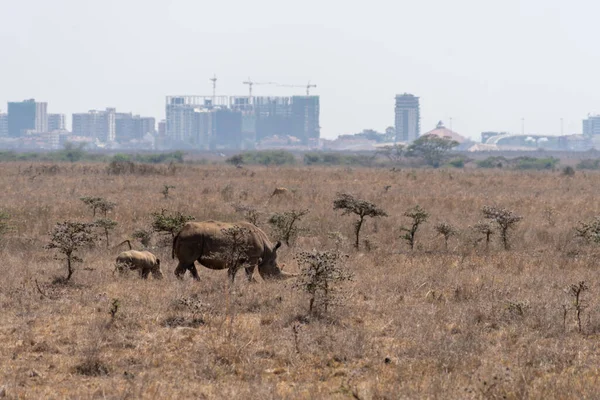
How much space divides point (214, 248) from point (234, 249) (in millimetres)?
579

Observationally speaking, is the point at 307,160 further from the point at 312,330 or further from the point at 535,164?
the point at 312,330

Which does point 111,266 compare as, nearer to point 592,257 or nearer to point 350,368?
point 350,368

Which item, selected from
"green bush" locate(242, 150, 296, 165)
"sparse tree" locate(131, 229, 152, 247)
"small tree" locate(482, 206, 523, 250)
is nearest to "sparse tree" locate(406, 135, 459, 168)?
"green bush" locate(242, 150, 296, 165)

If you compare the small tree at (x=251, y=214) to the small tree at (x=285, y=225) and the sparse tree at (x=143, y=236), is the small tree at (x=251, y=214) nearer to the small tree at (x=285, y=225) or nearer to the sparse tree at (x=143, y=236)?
the small tree at (x=285, y=225)

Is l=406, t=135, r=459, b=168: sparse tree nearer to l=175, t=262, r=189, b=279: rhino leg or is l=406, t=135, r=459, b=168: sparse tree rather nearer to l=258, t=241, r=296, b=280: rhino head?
l=258, t=241, r=296, b=280: rhino head

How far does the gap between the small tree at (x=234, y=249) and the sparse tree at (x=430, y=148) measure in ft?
329

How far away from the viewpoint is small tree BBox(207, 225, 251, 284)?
13.7 m

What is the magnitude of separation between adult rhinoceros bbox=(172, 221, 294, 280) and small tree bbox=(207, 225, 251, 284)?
0.06 feet

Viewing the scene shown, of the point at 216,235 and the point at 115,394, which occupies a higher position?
the point at 216,235

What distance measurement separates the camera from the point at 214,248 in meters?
14.2

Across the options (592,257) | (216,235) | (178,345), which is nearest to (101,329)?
(178,345)

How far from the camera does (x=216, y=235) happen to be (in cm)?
1421

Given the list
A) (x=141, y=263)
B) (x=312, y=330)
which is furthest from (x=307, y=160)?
(x=312, y=330)

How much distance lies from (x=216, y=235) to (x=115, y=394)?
632cm
